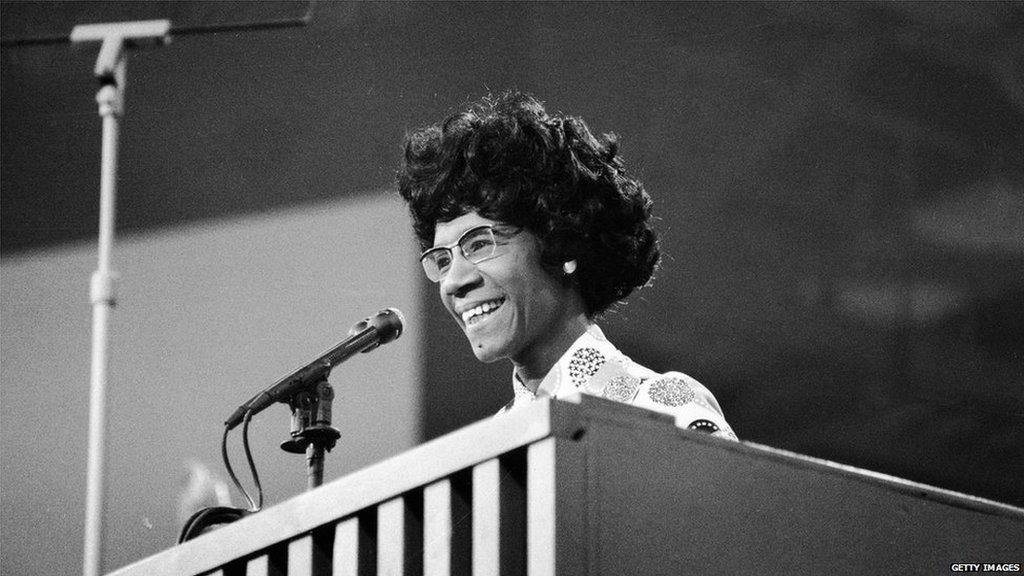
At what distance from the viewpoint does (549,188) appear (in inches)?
92.0

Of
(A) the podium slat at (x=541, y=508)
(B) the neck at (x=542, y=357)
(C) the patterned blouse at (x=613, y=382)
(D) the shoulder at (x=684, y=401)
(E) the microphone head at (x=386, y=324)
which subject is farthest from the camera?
(B) the neck at (x=542, y=357)

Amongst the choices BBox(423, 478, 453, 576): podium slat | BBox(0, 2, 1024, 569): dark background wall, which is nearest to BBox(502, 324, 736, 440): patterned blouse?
BBox(423, 478, 453, 576): podium slat

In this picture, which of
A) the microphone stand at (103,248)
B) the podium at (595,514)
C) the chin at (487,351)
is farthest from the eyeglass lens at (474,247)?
the podium at (595,514)

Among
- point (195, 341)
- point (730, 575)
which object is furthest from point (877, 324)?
point (730, 575)

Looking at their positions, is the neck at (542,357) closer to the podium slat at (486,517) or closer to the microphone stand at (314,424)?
the microphone stand at (314,424)

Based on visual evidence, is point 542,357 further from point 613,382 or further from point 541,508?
point 541,508

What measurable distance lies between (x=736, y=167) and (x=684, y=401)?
1507 millimetres

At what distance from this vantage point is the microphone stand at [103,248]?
147 cm

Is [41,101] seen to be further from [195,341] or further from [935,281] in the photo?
[935,281]

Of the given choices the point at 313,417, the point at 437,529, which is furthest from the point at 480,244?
the point at 437,529

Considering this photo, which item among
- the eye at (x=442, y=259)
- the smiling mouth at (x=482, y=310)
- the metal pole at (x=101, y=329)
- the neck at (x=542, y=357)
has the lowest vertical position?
the metal pole at (x=101, y=329)

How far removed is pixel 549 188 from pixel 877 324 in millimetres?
1167

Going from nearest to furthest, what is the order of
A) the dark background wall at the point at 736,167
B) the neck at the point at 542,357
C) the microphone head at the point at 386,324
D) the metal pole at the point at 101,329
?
the metal pole at the point at 101,329 → the microphone head at the point at 386,324 → the neck at the point at 542,357 → the dark background wall at the point at 736,167

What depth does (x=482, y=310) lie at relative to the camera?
2.26 meters
